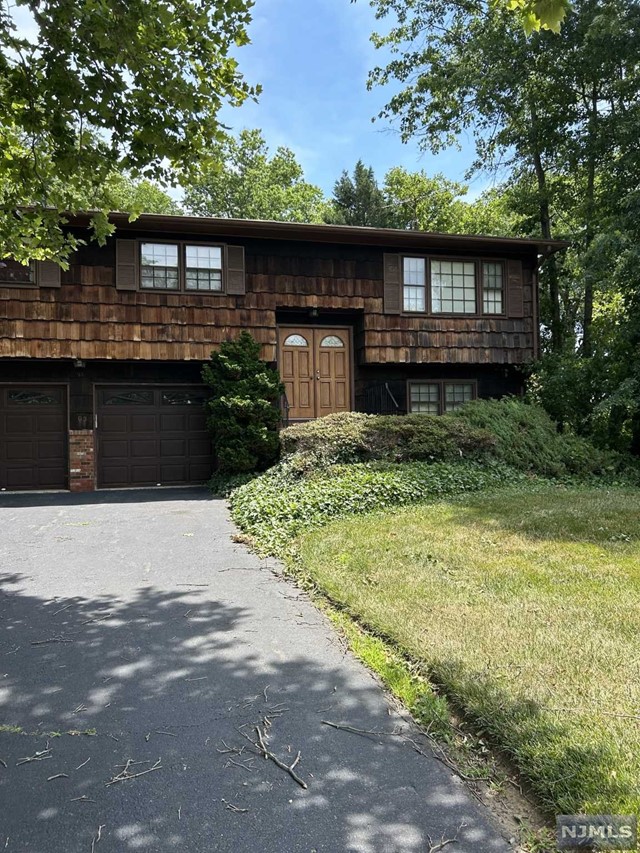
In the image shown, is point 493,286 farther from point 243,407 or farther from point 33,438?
point 33,438

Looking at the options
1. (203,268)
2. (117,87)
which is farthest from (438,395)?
(117,87)

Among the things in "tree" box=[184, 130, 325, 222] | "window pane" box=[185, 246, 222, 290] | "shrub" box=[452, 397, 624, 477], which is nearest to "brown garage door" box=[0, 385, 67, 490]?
"window pane" box=[185, 246, 222, 290]

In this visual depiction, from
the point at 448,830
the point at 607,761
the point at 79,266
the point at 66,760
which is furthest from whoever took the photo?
the point at 79,266

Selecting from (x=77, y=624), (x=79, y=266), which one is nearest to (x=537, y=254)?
(x=79, y=266)

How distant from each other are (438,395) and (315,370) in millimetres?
3193

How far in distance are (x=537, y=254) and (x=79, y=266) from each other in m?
10.6

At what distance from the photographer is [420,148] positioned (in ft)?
61.6

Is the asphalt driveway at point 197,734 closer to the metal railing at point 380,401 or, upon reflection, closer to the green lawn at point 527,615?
the green lawn at point 527,615

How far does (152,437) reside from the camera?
1279 cm

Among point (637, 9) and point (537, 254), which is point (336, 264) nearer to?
point (537, 254)

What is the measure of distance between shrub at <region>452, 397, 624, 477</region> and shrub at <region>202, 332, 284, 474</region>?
12.1 feet

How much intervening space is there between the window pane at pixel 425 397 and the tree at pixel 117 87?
30.1 ft

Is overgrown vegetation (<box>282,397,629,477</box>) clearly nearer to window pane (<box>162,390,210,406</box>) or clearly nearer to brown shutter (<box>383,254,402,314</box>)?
window pane (<box>162,390,210,406</box>)

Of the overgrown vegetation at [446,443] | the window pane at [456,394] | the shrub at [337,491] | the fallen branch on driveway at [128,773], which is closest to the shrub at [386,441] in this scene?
the overgrown vegetation at [446,443]
